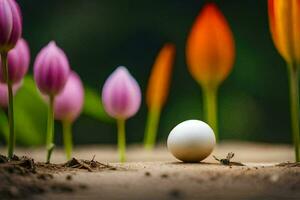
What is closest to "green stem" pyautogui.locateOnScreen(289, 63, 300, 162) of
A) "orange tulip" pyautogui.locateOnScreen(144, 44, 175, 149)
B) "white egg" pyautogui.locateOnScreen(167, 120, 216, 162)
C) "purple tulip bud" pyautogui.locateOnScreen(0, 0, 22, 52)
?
"white egg" pyautogui.locateOnScreen(167, 120, 216, 162)

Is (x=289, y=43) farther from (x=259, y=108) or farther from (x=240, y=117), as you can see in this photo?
(x=259, y=108)

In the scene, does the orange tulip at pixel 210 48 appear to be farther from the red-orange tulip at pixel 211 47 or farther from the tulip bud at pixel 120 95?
the tulip bud at pixel 120 95

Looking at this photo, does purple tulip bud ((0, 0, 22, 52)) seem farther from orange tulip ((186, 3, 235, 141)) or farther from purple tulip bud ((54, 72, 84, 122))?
orange tulip ((186, 3, 235, 141))

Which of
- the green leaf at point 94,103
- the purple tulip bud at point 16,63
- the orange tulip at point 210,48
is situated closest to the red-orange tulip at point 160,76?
the orange tulip at point 210,48

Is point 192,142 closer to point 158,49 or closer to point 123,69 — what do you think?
point 123,69

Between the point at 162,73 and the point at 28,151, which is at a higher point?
the point at 162,73

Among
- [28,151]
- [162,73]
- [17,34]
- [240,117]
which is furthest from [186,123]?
[240,117]

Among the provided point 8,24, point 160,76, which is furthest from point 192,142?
point 160,76
